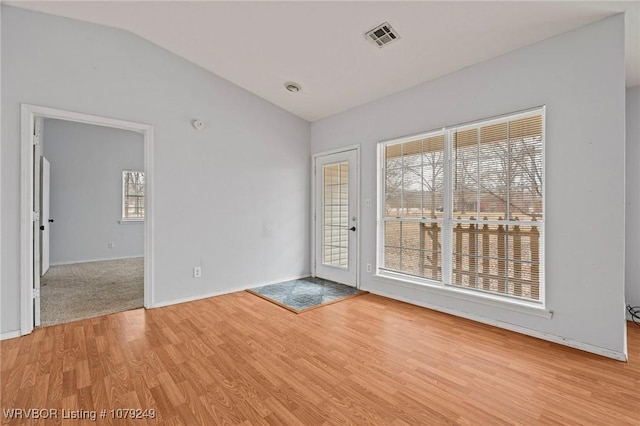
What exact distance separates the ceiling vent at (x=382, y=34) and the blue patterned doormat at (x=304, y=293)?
9.65 feet

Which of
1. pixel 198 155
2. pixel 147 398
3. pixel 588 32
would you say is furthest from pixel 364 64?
pixel 147 398

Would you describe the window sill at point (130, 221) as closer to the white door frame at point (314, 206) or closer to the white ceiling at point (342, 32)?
the white door frame at point (314, 206)

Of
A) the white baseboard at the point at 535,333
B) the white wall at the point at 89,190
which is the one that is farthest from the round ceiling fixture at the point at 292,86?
the white wall at the point at 89,190

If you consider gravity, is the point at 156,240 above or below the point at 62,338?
above

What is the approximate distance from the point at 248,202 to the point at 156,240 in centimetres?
130

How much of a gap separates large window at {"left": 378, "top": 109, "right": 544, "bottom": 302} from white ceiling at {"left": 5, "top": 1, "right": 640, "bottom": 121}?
0.72 m

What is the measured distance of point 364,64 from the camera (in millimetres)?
3271

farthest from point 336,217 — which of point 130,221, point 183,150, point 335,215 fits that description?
point 130,221

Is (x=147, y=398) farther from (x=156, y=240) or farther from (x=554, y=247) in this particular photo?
(x=554, y=247)

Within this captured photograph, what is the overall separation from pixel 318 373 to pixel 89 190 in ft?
22.5

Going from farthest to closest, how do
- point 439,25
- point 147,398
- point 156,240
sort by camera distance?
point 156,240 → point 439,25 → point 147,398

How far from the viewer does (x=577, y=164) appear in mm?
2465

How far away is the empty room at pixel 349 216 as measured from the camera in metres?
1.97

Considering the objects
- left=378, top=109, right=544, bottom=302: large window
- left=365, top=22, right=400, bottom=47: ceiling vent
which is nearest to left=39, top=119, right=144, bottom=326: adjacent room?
left=378, top=109, right=544, bottom=302: large window
